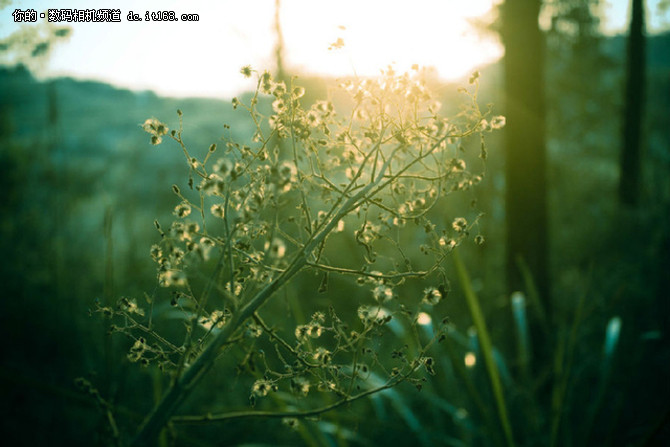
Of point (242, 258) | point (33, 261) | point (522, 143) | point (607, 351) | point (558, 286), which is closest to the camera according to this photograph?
point (242, 258)

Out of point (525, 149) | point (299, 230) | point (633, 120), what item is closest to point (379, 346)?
point (299, 230)

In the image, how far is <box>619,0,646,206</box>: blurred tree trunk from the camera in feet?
28.0

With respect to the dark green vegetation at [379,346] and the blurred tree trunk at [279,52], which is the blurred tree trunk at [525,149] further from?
the blurred tree trunk at [279,52]

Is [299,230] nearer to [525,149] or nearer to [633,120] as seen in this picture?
[525,149]

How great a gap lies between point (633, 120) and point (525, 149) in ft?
21.4

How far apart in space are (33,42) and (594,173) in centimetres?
2149

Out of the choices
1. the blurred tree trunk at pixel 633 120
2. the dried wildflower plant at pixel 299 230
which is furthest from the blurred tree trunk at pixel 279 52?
the dried wildflower plant at pixel 299 230

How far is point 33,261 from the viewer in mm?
5258

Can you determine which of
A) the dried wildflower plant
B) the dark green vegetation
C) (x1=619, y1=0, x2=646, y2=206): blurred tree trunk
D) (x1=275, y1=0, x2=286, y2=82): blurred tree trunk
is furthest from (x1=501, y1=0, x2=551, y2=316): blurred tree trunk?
(x1=275, y1=0, x2=286, y2=82): blurred tree trunk

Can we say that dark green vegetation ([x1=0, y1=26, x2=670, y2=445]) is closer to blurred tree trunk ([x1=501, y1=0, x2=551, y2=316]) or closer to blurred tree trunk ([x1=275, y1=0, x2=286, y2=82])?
blurred tree trunk ([x1=501, y1=0, x2=551, y2=316])

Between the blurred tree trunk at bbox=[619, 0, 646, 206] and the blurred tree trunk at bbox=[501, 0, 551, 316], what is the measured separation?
5.29 meters

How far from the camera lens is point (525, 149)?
14.7ft

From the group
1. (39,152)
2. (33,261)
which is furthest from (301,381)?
(39,152)

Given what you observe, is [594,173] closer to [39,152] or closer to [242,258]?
[39,152]
